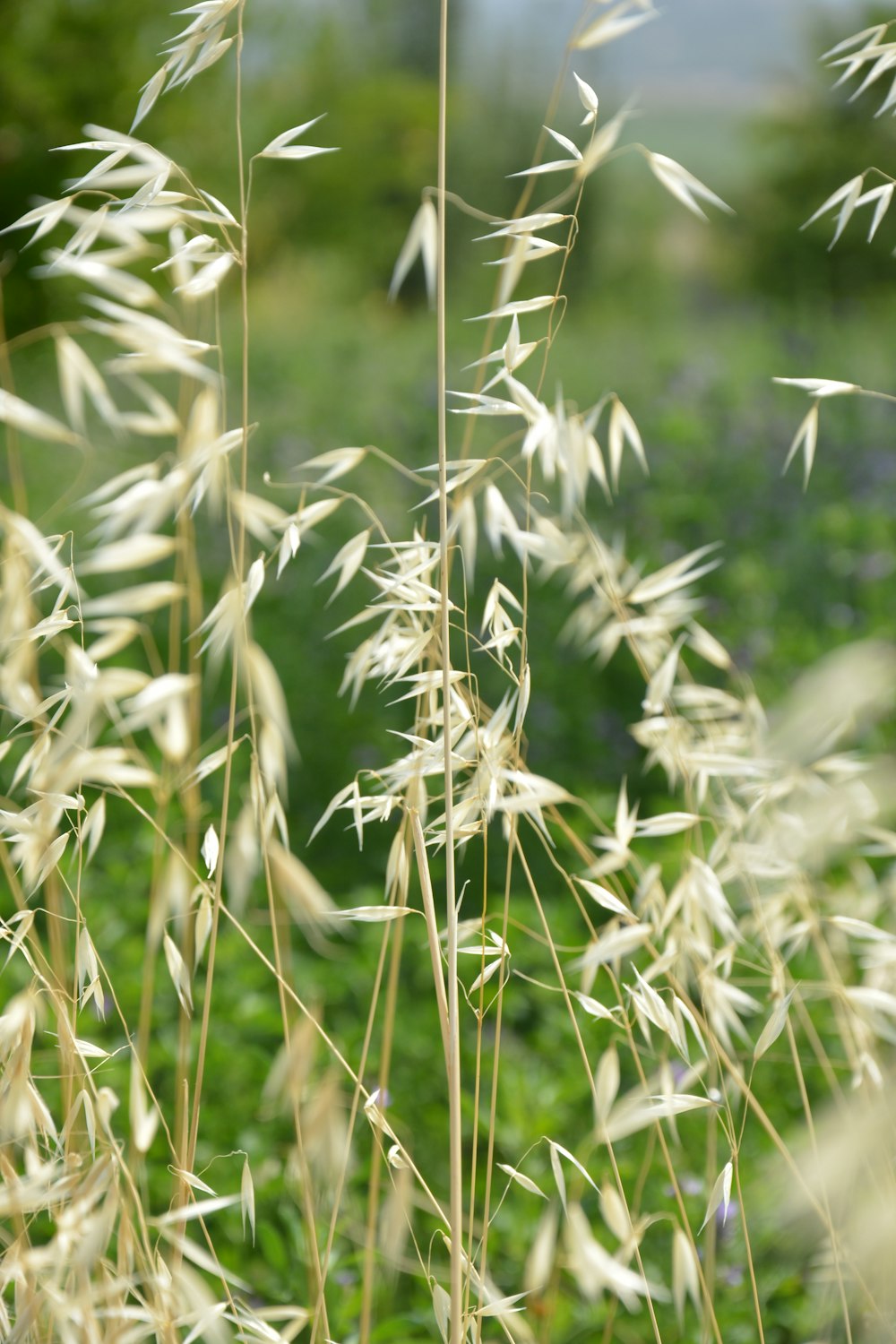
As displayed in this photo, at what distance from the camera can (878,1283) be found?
0.65 meters

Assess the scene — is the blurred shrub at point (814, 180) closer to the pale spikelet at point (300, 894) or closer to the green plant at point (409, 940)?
the green plant at point (409, 940)

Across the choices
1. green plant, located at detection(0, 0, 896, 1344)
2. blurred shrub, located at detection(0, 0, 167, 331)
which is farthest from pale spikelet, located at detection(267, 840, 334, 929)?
blurred shrub, located at detection(0, 0, 167, 331)

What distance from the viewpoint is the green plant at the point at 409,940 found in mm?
757

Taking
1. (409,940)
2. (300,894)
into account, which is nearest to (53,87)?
(409,940)

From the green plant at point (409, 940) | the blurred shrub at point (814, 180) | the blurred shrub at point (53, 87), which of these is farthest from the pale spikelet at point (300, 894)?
the blurred shrub at point (814, 180)

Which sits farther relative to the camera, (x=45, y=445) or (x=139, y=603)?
(x=45, y=445)

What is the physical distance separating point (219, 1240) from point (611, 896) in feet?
3.53

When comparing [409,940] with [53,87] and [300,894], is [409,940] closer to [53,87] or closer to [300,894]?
[300,894]

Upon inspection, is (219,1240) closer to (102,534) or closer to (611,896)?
(611,896)

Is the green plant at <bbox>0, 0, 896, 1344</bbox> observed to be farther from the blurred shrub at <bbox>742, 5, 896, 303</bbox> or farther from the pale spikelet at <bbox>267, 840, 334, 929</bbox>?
the blurred shrub at <bbox>742, 5, 896, 303</bbox>

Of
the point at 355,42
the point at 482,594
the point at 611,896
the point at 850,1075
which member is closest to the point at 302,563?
the point at 482,594

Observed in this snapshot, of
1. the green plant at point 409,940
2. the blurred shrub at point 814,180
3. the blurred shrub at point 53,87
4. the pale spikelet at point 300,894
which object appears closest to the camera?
the pale spikelet at point 300,894

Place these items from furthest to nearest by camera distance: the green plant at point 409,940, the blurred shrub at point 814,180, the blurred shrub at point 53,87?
the blurred shrub at point 814,180 → the blurred shrub at point 53,87 → the green plant at point 409,940

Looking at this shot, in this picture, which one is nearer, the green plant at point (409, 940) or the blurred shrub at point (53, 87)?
the green plant at point (409, 940)
